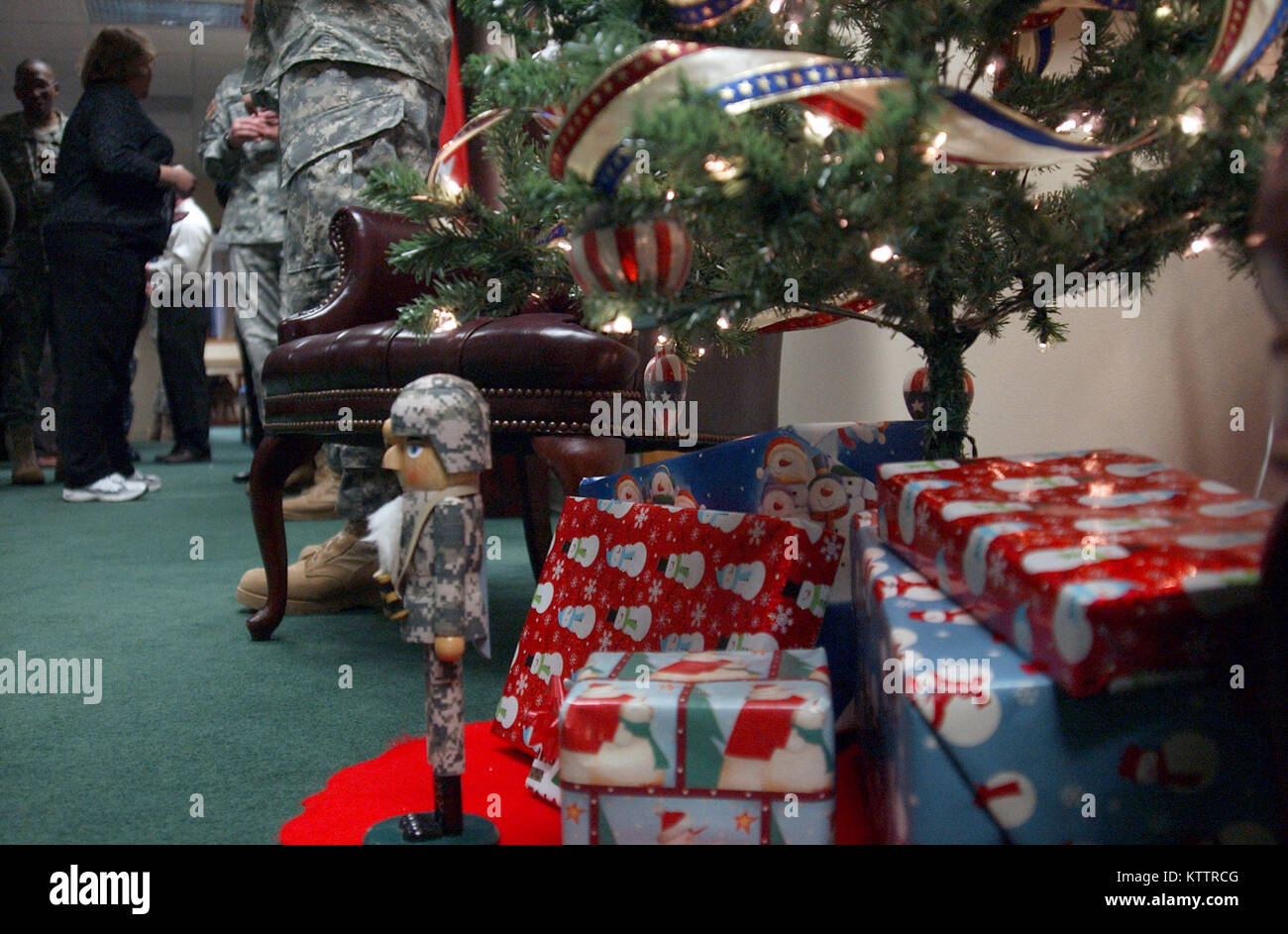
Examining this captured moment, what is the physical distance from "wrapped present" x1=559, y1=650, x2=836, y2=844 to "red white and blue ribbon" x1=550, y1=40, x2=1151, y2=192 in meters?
0.37

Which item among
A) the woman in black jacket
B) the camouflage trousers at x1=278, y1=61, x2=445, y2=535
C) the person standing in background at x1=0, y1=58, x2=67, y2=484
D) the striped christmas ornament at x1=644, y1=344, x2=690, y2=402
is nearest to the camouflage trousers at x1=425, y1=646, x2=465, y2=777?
the striped christmas ornament at x1=644, y1=344, x2=690, y2=402

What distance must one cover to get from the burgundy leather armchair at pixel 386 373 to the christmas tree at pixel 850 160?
0.23 metres

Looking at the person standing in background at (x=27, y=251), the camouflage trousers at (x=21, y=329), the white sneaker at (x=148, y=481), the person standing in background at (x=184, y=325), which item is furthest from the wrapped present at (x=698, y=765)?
the person standing in background at (x=184, y=325)

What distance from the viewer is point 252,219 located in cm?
295

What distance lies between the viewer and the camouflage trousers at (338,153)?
174 cm

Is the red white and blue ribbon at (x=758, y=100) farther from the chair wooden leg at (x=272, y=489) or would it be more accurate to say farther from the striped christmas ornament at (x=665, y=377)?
the chair wooden leg at (x=272, y=489)

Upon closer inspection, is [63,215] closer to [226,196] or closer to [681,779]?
[226,196]

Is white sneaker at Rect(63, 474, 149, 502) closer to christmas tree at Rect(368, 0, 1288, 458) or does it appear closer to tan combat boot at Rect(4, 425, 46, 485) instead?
tan combat boot at Rect(4, 425, 46, 485)

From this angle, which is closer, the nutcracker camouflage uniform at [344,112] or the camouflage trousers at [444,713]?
the camouflage trousers at [444,713]

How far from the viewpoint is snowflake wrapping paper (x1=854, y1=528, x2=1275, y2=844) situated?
548mm

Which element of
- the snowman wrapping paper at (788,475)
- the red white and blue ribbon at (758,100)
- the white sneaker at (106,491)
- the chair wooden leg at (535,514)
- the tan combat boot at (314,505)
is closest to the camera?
the red white and blue ribbon at (758,100)

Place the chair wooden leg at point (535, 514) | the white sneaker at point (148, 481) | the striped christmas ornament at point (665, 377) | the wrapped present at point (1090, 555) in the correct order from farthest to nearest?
the white sneaker at point (148, 481) < the chair wooden leg at point (535, 514) < the striped christmas ornament at point (665, 377) < the wrapped present at point (1090, 555)

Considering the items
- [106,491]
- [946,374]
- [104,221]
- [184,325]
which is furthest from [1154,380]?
[184,325]

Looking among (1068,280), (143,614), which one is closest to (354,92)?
(143,614)
